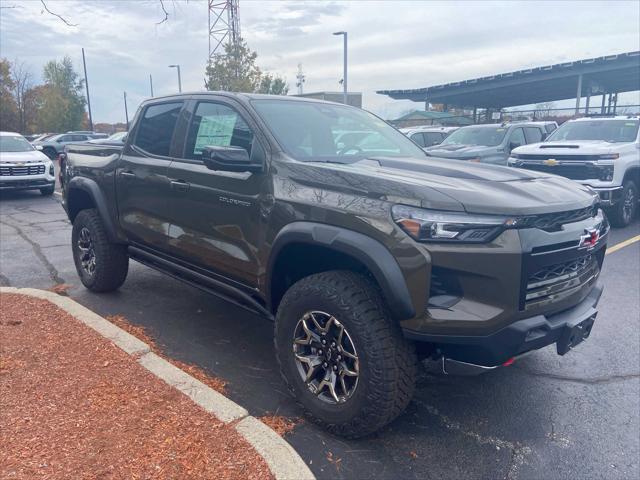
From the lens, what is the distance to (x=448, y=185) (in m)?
2.93

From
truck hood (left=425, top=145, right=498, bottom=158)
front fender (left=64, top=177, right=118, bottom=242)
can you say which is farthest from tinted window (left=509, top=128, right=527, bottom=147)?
front fender (left=64, top=177, right=118, bottom=242)

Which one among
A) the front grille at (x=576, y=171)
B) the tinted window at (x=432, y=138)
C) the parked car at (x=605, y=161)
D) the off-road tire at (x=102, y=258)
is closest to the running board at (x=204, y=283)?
the off-road tire at (x=102, y=258)

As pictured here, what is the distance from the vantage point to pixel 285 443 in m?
2.83

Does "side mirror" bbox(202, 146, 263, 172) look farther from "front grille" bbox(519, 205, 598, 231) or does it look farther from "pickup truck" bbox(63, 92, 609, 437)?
"front grille" bbox(519, 205, 598, 231)

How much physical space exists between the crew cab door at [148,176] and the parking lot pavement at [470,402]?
836mm

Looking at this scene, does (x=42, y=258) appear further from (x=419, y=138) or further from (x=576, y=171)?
(x=419, y=138)

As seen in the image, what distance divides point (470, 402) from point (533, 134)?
37.0ft

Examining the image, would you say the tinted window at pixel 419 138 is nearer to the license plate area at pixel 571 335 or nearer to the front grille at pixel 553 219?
the front grille at pixel 553 219

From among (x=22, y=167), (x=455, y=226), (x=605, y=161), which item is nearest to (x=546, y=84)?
(x=605, y=161)

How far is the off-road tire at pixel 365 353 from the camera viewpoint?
281cm

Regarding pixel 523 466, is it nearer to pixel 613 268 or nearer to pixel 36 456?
pixel 36 456

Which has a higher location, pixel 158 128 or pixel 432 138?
pixel 158 128

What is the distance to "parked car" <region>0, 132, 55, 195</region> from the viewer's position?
13.4 meters

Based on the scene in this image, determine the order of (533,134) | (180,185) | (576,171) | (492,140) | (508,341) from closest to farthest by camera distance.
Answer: (508,341), (180,185), (576,171), (492,140), (533,134)
